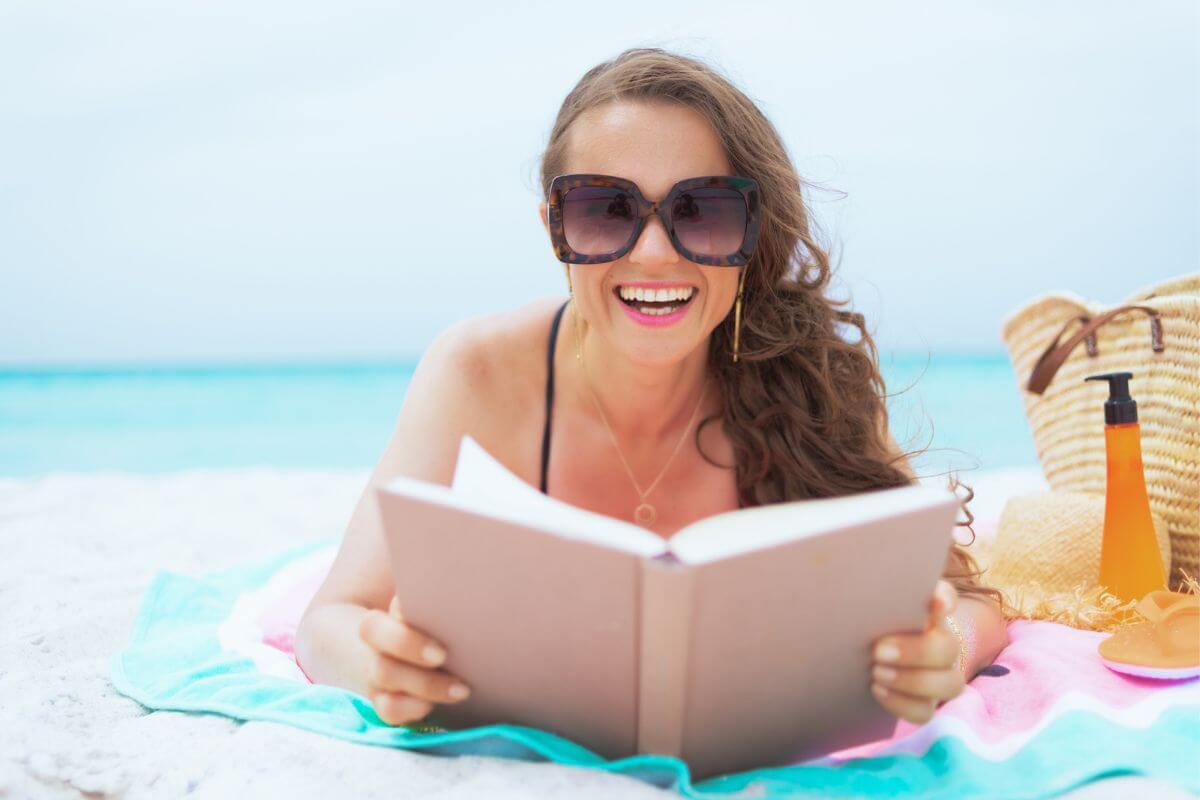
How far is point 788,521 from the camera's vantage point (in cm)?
116

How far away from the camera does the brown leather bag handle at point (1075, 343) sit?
96.0 inches

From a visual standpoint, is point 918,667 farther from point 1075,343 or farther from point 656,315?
point 1075,343

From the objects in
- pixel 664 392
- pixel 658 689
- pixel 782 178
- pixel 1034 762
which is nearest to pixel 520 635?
pixel 658 689

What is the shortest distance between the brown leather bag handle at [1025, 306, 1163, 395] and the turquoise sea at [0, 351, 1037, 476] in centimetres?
45

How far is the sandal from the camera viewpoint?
1.71 meters

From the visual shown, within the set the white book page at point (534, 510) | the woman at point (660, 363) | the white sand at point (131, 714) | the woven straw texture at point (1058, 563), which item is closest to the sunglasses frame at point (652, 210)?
the woman at point (660, 363)

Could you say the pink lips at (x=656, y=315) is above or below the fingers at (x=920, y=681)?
above

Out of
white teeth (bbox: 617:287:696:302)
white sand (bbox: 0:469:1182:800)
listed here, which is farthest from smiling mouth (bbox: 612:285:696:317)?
white sand (bbox: 0:469:1182:800)

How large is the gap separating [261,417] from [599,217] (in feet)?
41.6

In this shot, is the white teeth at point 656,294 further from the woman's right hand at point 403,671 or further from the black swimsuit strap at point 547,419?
the woman's right hand at point 403,671

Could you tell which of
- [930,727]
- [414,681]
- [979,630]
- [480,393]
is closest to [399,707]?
[414,681]

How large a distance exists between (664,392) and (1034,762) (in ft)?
3.68

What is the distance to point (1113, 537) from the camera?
2.18 m

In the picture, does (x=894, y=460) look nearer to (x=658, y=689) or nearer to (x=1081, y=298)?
(x=1081, y=298)
